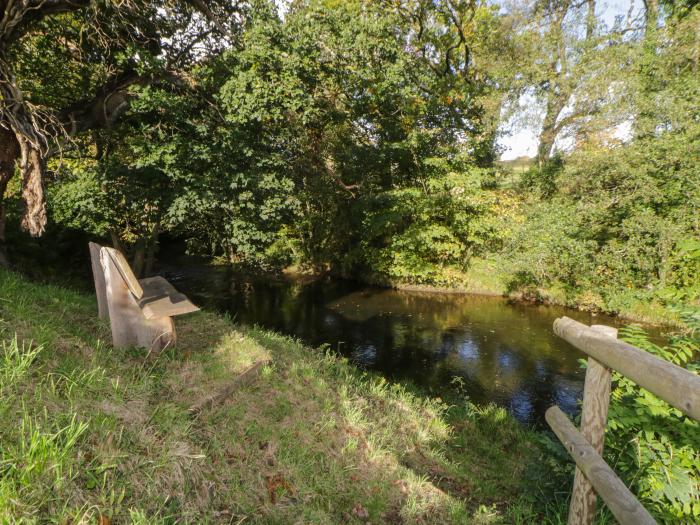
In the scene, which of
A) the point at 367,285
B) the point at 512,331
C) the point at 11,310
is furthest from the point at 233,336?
the point at 367,285

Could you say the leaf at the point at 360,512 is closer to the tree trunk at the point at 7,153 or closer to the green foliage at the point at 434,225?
the tree trunk at the point at 7,153

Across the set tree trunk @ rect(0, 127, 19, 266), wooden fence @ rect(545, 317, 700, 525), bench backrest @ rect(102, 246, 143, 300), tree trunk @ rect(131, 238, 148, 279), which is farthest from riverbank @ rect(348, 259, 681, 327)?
tree trunk @ rect(0, 127, 19, 266)

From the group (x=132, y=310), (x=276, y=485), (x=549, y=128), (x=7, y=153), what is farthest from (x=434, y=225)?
(x=276, y=485)

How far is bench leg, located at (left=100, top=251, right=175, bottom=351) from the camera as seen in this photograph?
456 cm

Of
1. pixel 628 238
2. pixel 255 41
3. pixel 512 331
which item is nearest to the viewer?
pixel 255 41

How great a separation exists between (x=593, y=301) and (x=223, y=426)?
15438mm

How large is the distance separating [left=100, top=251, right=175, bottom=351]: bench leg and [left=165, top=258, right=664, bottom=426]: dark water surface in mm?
6487

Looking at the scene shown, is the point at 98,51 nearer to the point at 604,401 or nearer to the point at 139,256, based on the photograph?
the point at 139,256

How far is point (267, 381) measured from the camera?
5293 millimetres

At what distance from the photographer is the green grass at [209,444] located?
259 centimetres

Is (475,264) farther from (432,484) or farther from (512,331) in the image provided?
(432,484)

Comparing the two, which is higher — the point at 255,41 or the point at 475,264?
the point at 255,41

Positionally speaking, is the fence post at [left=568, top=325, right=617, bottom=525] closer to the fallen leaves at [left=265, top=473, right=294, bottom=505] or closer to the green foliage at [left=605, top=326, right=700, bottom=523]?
the green foliage at [left=605, top=326, right=700, bottom=523]

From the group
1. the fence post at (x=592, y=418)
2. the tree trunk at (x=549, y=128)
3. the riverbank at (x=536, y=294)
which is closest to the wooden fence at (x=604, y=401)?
the fence post at (x=592, y=418)
